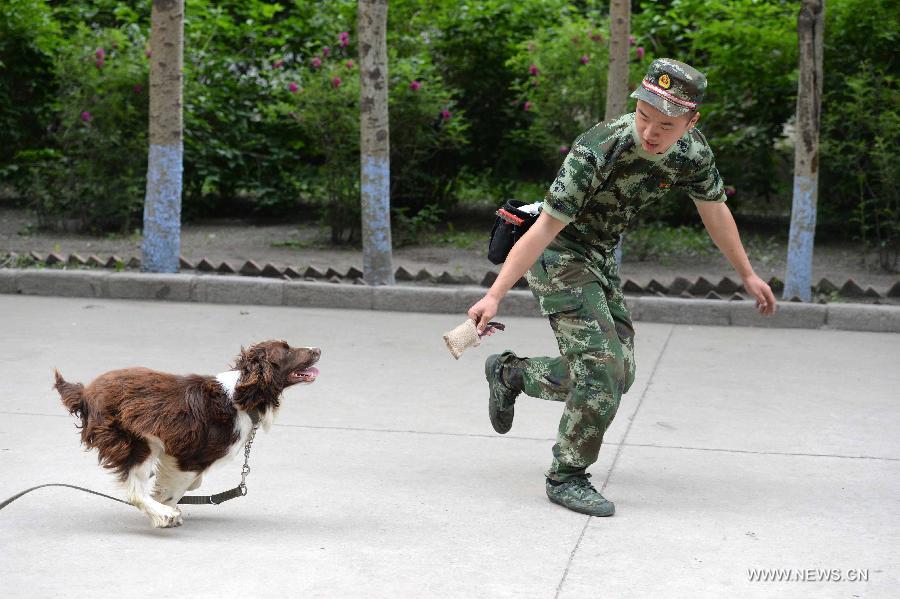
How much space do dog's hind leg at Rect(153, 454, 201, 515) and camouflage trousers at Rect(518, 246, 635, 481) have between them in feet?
4.90

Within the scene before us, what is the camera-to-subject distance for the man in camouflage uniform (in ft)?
15.7

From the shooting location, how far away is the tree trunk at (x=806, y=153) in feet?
30.3

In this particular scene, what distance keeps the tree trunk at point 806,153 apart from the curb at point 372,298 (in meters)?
0.42

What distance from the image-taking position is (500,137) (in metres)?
13.1

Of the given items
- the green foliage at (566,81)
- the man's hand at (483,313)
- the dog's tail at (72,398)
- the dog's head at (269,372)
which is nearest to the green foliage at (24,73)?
the green foliage at (566,81)

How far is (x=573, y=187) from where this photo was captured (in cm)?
481

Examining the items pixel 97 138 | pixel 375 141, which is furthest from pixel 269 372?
pixel 97 138

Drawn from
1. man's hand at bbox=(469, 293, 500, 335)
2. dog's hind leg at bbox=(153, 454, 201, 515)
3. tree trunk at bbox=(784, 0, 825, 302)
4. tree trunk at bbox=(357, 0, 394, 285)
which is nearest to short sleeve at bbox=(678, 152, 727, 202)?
man's hand at bbox=(469, 293, 500, 335)

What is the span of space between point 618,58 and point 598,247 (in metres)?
4.82

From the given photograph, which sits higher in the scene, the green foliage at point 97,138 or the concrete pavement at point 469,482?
the green foliage at point 97,138

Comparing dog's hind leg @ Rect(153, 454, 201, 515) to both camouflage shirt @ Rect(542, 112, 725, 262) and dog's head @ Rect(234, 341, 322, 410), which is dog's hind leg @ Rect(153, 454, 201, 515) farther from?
camouflage shirt @ Rect(542, 112, 725, 262)

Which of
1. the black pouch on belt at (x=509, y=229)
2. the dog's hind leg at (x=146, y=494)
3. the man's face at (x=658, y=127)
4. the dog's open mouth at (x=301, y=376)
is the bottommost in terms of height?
the dog's hind leg at (x=146, y=494)

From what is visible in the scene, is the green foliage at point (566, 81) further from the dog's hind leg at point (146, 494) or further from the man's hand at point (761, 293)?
the dog's hind leg at point (146, 494)

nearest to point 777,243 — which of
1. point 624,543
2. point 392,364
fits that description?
point 392,364
